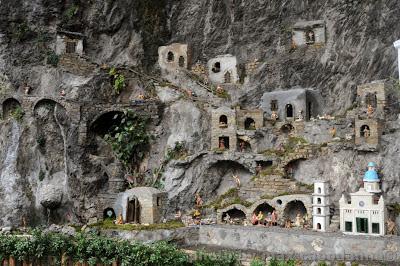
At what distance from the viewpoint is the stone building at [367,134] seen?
33375 millimetres

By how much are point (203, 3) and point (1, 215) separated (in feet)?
76.5

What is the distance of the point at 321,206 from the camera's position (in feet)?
104

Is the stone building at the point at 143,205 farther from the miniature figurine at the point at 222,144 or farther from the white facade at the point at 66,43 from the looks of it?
the white facade at the point at 66,43

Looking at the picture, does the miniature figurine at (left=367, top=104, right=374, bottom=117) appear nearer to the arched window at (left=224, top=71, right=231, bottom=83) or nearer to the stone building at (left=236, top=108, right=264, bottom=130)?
the stone building at (left=236, top=108, right=264, bottom=130)

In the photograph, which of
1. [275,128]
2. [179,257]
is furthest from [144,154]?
[179,257]

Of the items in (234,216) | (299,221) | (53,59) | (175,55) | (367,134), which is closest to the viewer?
(299,221)

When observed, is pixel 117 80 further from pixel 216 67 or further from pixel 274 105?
pixel 274 105

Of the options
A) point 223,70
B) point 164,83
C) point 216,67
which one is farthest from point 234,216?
point 216,67

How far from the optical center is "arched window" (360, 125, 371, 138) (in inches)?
1336

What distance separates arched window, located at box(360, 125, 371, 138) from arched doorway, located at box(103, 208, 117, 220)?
16.6 metres

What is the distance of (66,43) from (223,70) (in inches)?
500

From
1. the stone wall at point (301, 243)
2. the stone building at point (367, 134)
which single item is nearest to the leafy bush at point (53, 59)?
the stone wall at point (301, 243)

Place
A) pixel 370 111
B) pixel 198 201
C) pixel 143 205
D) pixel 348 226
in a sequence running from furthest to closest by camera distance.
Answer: pixel 198 201 → pixel 370 111 → pixel 143 205 → pixel 348 226

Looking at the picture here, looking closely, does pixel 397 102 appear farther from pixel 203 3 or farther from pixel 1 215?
pixel 1 215
